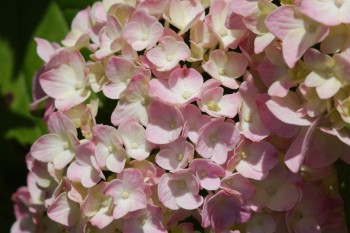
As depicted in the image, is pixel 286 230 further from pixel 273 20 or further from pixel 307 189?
pixel 273 20

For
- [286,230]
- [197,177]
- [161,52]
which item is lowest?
[286,230]

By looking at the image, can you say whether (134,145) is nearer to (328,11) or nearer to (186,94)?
(186,94)

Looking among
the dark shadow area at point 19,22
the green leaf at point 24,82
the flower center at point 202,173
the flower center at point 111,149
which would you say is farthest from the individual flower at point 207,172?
the dark shadow area at point 19,22

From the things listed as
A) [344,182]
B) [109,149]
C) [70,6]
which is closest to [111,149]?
[109,149]

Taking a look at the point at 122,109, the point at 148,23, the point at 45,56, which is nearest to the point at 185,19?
the point at 148,23

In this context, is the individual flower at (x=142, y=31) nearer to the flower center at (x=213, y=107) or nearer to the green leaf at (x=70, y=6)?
the flower center at (x=213, y=107)

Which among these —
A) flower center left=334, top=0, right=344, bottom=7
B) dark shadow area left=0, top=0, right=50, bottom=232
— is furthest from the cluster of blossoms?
dark shadow area left=0, top=0, right=50, bottom=232
